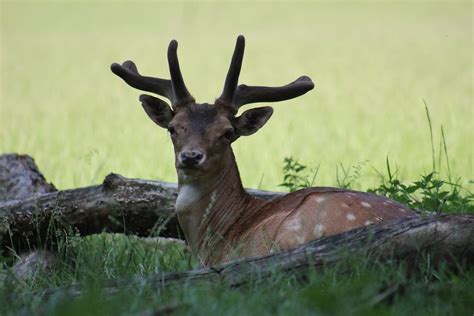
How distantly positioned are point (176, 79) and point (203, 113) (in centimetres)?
32

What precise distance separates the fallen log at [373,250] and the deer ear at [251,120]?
2.37 metres

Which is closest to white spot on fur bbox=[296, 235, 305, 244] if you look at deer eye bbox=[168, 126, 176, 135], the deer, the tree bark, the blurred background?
the deer

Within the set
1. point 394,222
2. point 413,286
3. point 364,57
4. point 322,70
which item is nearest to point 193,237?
point 394,222

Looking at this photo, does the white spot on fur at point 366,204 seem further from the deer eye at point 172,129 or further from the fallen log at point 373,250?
the deer eye at point 172,129

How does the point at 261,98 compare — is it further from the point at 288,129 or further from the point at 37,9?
the point at 37,9

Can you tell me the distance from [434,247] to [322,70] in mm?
18810

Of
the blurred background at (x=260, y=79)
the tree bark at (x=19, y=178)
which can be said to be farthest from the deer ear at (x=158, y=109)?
the tree bark at (x=19, y=178)

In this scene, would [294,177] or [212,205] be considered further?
[294,177]

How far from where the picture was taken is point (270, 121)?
18578 mm

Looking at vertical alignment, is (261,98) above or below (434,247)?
above

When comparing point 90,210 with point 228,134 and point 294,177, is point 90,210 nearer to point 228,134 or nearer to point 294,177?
point 228,134

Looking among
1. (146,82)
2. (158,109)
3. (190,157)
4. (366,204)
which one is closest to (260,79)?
(158,109)

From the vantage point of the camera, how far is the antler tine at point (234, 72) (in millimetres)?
7211

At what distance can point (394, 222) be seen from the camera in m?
5.53
